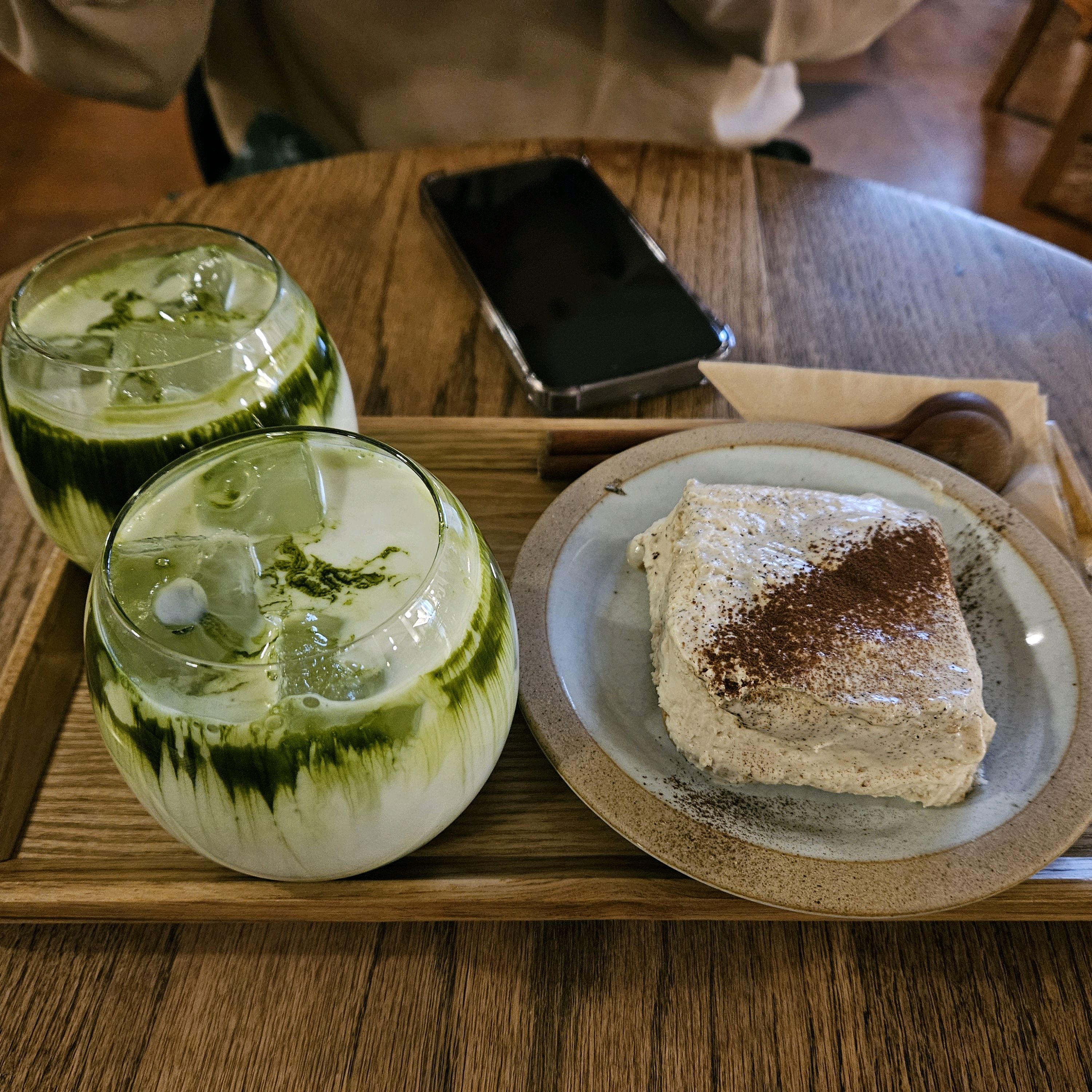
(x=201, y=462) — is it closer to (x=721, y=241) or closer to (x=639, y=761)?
(x=639, y=761)

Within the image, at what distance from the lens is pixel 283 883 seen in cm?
55

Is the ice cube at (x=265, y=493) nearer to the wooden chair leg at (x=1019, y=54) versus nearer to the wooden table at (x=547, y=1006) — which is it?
the wooden table at (x=547, y=1006)

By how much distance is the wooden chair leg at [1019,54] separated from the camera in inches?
117

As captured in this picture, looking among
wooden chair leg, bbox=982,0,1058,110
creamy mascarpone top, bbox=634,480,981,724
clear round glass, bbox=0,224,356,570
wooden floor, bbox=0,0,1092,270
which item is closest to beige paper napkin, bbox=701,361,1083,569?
creamy mascarpone top, bbox=634,480,981,724

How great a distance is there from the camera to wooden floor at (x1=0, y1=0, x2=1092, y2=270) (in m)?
2.81

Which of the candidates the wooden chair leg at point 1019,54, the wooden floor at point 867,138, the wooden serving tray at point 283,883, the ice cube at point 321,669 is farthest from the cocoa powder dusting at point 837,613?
the wooden chair leg at point 1019,54

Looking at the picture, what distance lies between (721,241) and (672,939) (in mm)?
844

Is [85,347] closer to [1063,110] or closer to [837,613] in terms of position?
[837,613]

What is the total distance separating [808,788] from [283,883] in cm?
34

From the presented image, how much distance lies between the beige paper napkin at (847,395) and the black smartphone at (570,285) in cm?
7

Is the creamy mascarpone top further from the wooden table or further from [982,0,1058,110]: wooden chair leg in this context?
[982,0,1058,110]: wooden chair leg

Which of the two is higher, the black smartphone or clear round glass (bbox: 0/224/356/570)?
clear round glass (bbox: 0/224/356/570)

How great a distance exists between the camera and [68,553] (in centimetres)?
68

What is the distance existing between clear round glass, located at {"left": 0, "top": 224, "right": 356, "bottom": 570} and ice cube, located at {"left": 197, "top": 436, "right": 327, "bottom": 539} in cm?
8
